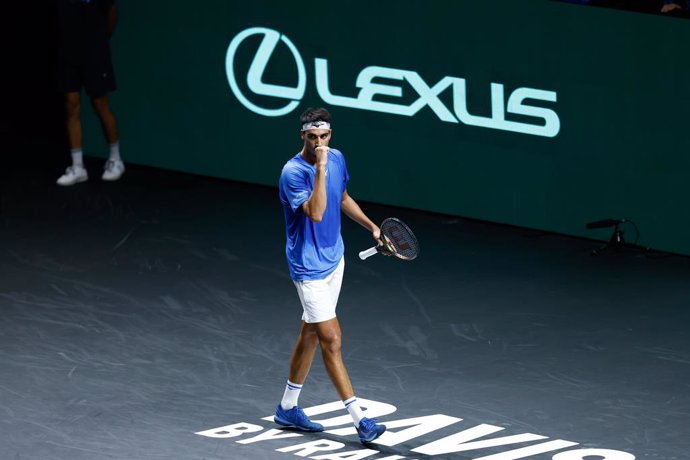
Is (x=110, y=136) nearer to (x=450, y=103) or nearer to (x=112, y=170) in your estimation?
(x=112, y=170)

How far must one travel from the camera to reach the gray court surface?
30.9 ft

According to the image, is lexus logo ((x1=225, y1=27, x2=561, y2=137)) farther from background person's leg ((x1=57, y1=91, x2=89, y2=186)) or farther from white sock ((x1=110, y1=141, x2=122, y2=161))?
background person's leg ((x1=57, y1=91, x2=89, y2=186))

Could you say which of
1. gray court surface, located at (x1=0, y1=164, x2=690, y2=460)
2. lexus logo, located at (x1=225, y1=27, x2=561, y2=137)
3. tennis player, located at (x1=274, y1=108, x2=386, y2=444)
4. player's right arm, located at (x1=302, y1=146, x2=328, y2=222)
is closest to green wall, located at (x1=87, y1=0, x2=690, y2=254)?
lexus logo, located at (x1=225, y1=27, x2=561, y2=137)

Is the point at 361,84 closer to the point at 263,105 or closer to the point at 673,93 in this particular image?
the point at 263,105

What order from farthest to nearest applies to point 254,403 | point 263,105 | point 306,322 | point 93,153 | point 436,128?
1. point 93,153
2. point 263,105
3. point 436,128
4. point 254,403
5. point 306,322

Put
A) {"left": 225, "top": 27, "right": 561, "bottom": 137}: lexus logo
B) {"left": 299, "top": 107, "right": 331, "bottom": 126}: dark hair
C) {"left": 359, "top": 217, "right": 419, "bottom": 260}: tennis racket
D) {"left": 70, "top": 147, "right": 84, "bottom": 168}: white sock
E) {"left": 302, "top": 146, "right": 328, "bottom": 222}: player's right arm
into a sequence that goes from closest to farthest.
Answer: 1. {"left": 302, "top": 146, "right": 328, "bottom": 222}: player's right arm
2. {"left": 299, "top": 107, "right": 331, "bottom": 126}: dark hair
3. {"left": 359, "top": 217, "right": 419, "bottom": 260}: tennis racket
4. {"left": 225, "top": 27, "right": 561, "bottom": 137}: lexus logo
5. {"left": 70, "top": 147, "right": 84, "bottom": 168}: white sock

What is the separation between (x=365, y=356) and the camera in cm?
1086

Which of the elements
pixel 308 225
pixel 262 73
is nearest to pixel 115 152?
pixel 262 73

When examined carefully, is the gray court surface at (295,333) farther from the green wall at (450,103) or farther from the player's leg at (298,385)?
the green wall at (450,103)

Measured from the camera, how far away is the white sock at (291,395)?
9.51 metres

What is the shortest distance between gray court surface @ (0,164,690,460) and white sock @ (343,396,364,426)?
0.17 meters

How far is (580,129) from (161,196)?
12.8 ft

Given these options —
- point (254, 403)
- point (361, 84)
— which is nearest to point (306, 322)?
point (254, 403)

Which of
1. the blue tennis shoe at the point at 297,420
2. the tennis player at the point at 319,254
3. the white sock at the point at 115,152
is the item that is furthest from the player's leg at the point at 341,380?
the white sock at the point at 115,152
